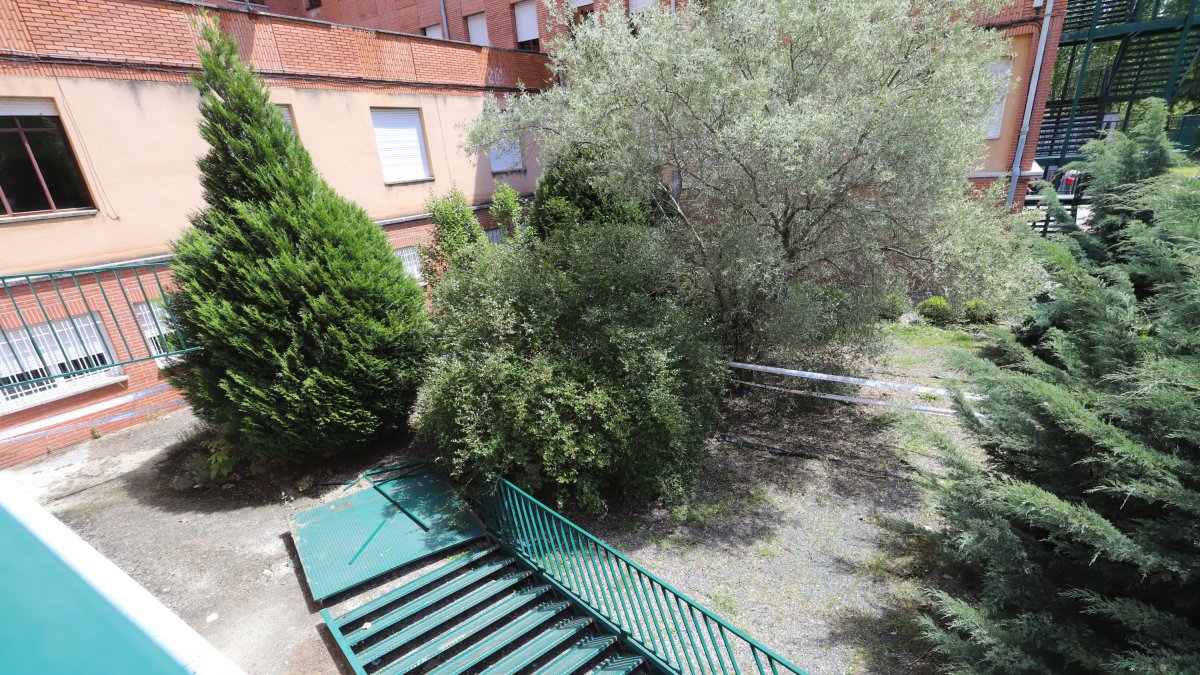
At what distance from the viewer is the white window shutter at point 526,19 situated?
50.8 feet

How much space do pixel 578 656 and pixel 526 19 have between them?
56.2 feet

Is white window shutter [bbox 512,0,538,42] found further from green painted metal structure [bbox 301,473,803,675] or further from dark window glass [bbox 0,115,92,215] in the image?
green painted metal structure [bbox 301,473,803,675]

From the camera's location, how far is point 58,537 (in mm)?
2041

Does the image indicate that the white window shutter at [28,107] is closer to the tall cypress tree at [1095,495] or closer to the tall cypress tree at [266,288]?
the tall cypress tree at [266,288]

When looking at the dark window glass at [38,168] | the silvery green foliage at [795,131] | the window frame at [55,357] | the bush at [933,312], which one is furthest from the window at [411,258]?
the bush at [933,312]

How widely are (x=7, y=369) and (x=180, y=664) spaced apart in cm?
905

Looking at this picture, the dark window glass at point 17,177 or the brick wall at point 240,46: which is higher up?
the brick wall at point 240,46

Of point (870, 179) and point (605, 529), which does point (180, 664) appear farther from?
point (870, 179)

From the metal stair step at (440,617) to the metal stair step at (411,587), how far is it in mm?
261

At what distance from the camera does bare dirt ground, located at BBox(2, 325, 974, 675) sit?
416 cm

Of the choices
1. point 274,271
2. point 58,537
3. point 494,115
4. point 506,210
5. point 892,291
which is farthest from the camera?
point 506,210

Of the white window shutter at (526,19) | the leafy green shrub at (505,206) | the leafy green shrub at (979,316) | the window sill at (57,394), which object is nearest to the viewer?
the window sill at (57,394)

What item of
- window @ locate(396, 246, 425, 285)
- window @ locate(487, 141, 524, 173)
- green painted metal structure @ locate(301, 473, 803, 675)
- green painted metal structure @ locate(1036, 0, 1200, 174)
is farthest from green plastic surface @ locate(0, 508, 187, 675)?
green painted metal structure @ locate(1036, 0, 1200, 174)

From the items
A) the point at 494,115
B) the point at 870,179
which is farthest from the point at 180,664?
the point at 494,115
